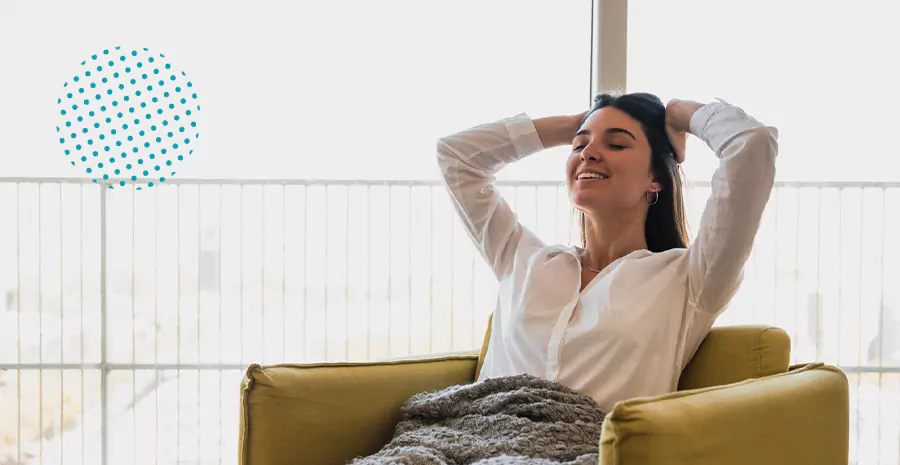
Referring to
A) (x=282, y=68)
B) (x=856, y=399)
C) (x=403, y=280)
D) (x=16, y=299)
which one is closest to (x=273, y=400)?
(x=403, y=280)

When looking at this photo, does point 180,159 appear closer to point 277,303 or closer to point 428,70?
point 277,303

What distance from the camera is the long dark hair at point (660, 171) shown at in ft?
5.41

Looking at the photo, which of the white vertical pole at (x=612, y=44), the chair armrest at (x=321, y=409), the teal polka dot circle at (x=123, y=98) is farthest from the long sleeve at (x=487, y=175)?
the teal polka dot circle at (x=123, y=98)

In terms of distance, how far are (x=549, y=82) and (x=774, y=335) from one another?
6.06ft

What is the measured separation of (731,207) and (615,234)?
306 millimetres

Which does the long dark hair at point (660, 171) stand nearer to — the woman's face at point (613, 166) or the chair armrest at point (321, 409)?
the woman's face at point (613, 166)

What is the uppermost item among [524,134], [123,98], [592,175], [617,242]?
[123,98]

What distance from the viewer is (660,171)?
1.66 m

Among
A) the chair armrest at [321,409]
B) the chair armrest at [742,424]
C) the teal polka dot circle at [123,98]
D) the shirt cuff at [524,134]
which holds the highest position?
the teal polka dot circle at [123,98]

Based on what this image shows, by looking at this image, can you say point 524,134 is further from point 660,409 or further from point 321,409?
point 660,409

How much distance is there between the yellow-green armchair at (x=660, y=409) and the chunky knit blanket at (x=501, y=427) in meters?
0.13

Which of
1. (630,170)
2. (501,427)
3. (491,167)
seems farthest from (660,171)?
(501,427)

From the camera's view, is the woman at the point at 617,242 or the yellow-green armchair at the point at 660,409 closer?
the yellow-green armchair at the point at 660,409

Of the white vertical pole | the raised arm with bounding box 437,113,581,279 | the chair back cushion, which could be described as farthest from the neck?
the white vertical pole
